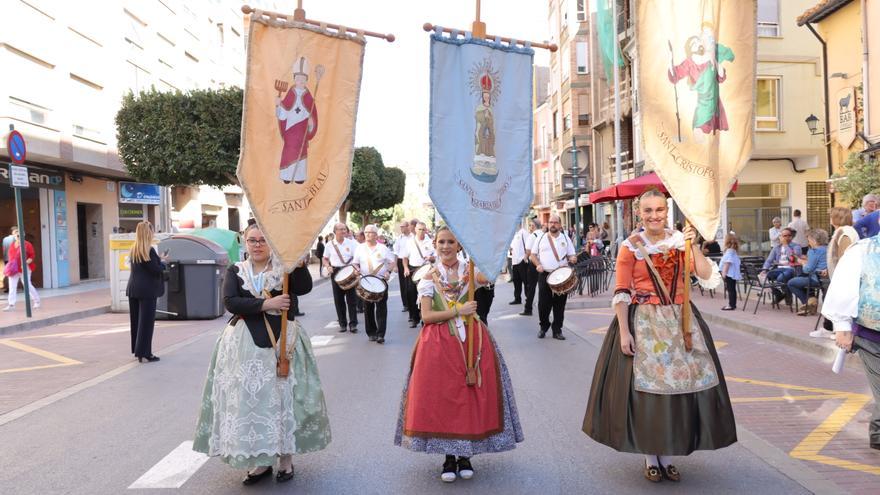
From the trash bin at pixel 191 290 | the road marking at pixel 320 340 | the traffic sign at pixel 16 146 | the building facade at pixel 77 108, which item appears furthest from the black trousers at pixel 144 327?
the building facade at pixel 77 108

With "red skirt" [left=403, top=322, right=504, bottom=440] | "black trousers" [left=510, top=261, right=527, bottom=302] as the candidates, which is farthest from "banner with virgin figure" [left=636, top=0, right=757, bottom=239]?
"black trousers" [left=510, top=261, right=527, bottom=302]

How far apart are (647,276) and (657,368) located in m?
0.58

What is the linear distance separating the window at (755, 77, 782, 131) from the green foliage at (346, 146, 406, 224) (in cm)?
2977

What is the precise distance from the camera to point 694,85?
15.9 ft

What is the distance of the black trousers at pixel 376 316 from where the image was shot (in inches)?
423

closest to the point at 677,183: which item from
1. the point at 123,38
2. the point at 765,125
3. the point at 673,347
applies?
the point at 673,347

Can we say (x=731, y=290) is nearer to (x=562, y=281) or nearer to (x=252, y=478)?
(x=562, y=281)

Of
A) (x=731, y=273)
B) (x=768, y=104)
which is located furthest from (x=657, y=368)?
(x=768, y=104)

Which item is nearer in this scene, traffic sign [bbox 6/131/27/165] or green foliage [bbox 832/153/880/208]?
traffic sign [bbox 6/131/27/165]

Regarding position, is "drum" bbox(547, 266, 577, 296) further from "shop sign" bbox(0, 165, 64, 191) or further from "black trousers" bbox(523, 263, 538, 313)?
"shop sign" bbox(0, 165, 64, 191)

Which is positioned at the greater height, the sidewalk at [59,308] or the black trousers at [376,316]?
the black trousers at [376,316]

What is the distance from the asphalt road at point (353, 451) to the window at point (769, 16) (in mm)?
19726

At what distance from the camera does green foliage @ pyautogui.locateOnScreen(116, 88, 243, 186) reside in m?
23.5

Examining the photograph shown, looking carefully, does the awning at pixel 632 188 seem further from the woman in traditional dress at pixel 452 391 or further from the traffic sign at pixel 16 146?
the traffic sign at pixel 16 146
